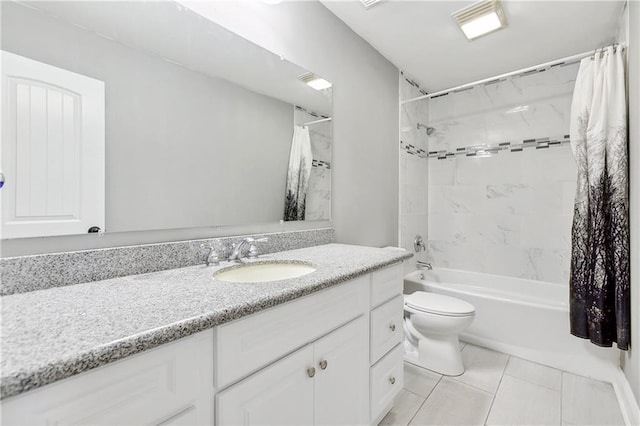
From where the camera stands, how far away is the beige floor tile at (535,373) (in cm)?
182

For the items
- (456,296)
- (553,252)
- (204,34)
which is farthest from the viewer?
(553,252)

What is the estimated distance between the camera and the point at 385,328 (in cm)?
138

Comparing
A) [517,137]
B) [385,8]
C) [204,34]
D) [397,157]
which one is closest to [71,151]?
[204,34]

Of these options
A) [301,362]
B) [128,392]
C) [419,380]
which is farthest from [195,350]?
[419,380]

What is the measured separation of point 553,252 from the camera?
8.30ft


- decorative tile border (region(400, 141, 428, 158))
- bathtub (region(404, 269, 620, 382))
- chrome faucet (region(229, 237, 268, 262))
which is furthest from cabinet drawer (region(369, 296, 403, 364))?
decorative tile border (region(400, 141, 428, 158))

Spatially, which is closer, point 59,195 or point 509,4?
point 59,195

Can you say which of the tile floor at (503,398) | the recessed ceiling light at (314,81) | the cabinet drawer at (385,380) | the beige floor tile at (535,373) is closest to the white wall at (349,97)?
the recessed ceiling light at (314,81)

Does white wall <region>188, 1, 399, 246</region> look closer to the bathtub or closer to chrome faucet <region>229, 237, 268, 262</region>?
chrome faucet <region>229, 237, 268, 262</region>

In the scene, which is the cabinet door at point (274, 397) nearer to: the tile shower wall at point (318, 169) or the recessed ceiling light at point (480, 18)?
the tile shower wall at point (318, 169)

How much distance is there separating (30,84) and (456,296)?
266cm

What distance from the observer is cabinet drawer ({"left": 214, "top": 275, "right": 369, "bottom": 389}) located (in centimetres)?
73

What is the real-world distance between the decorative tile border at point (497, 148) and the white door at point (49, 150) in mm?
2969

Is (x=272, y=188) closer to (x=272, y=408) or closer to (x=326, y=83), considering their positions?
(x=326, y=83)
